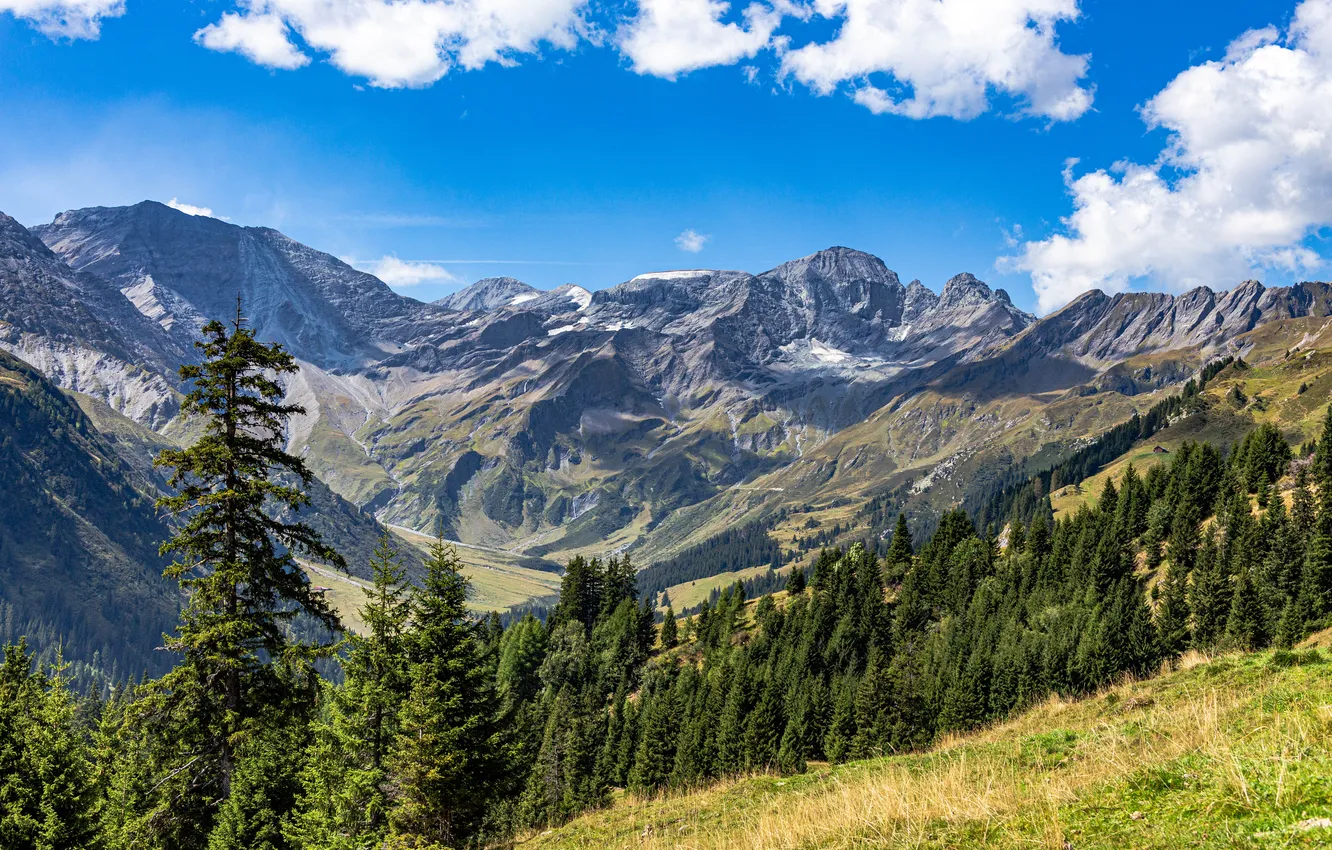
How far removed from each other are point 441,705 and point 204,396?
13856mm

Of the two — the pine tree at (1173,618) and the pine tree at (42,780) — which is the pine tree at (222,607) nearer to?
the pine tree at (42,780)

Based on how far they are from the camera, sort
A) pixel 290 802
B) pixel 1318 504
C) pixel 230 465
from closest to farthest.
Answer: pixel 230 465 → pixel 290 802 → pixel 1318 504

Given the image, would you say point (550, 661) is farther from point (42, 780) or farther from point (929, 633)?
point (42, 780)

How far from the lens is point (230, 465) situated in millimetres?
22453

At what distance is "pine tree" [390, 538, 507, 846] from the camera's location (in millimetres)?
26234

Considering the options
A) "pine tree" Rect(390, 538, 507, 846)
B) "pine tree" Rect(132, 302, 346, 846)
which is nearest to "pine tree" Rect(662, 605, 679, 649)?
"pine tree" Rect(390, 538, 507, 846)

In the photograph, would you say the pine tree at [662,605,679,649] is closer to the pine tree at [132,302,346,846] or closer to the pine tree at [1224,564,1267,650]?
the pine tree at [1224,564,1267,650]

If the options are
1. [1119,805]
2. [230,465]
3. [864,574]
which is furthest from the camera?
[864,574]

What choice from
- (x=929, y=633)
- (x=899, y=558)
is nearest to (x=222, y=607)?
(x=929, y=633)

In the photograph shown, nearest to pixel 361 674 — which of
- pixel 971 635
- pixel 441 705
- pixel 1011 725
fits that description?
pixel 441 705

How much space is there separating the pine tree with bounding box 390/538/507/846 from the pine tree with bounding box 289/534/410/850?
66 cm

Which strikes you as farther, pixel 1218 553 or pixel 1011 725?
pixel 1218 553

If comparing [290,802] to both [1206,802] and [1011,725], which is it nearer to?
[1011,725]

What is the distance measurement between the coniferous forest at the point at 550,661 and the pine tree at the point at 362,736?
0.12m
